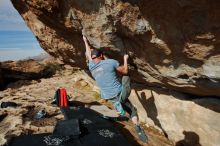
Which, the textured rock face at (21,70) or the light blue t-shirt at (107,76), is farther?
the textured rock face at (21,70)

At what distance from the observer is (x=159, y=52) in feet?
20.3

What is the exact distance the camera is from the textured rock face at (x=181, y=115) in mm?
7105

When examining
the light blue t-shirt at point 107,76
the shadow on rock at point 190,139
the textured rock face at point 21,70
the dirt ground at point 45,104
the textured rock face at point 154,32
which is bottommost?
the shadow on rock at point 190,139

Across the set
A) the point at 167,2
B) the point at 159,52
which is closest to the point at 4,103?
the point at 159,52

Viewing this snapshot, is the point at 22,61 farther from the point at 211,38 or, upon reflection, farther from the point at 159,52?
the point at 211,38

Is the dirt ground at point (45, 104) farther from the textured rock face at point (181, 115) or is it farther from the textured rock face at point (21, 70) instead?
the textured rock face at point (21, 70)

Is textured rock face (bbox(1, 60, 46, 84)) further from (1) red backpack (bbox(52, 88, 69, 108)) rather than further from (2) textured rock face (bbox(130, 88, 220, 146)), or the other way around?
(2) textured rock face (bbox(130, 88, 220, 146))

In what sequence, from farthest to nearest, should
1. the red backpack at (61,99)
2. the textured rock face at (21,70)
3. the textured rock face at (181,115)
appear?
1. the textured rock face at (21,70)
2. the red backpack at (61,99)
3. the textured rock face at (181,115)

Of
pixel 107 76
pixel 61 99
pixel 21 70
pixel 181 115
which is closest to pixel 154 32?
pixel 107 76

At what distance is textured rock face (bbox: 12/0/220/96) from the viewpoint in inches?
195

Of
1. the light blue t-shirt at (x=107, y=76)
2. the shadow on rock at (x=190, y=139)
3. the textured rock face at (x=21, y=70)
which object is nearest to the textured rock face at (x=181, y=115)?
the shadow on rock at (x=190, y=139)

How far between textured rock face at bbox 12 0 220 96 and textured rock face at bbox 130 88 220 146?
18.9 inches

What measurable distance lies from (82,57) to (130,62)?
231 centimetres

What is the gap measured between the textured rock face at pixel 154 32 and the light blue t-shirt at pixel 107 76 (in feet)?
1.27
